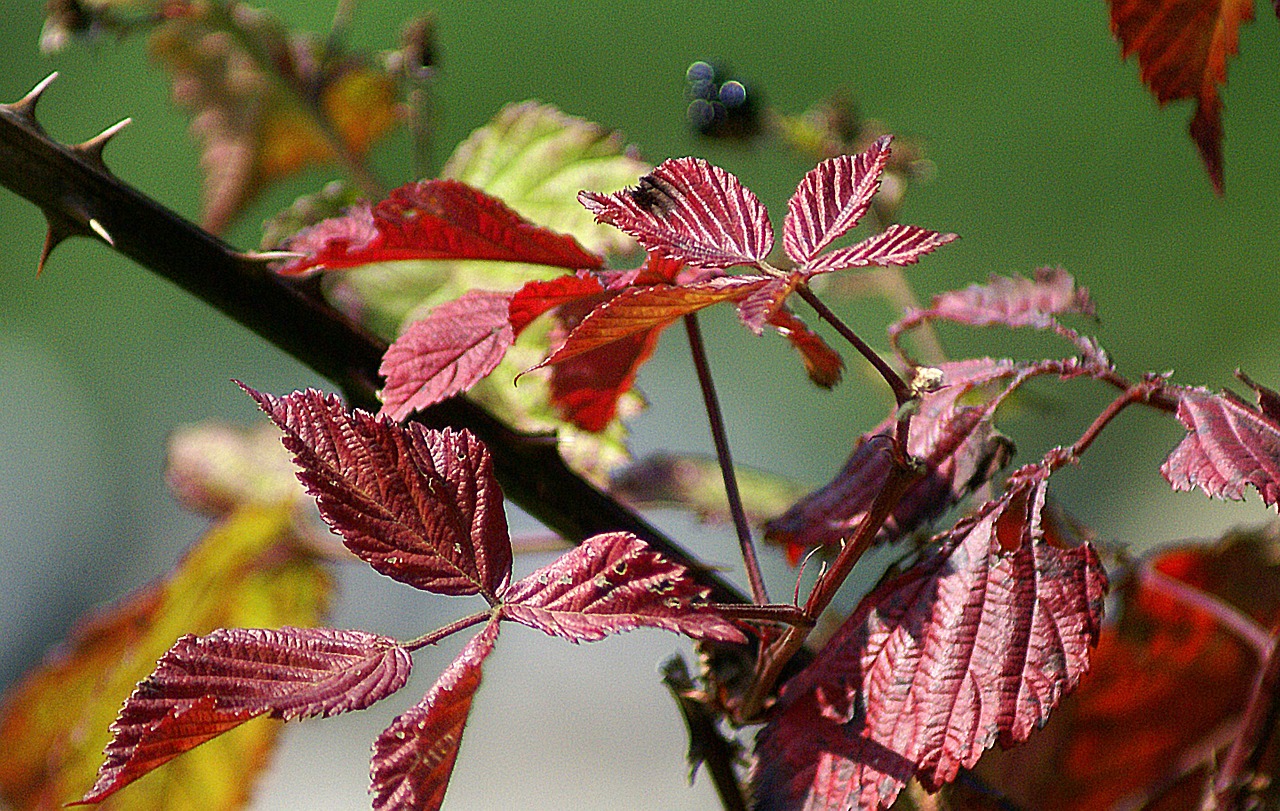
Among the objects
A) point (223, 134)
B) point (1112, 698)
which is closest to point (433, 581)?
point (1112, 698)

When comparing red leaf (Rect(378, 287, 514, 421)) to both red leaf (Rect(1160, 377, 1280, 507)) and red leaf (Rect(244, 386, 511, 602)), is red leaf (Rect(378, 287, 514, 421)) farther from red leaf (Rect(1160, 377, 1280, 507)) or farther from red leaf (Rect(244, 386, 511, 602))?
red leaf (Rect(1160, 377, 1280, 507))

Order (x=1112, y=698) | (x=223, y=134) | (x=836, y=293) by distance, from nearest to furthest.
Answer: (x=1112, y=698), (x=836, y=293), (x=223, y=134)

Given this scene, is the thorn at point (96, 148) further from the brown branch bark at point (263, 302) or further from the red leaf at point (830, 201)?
the red leaf at point (830, 201)

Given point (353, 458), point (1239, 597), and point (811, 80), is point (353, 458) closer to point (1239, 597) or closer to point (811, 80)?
point (1239, 597)

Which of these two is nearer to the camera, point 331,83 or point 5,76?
point 331,83

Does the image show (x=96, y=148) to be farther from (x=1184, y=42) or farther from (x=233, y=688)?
(x=1184, y=42)

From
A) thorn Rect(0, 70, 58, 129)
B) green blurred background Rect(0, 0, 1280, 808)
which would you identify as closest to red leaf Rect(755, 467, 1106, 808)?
thorn Rect(0, 70, 58, 129)

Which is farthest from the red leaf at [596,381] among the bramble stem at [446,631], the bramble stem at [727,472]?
the bramble stem at [446,631]
